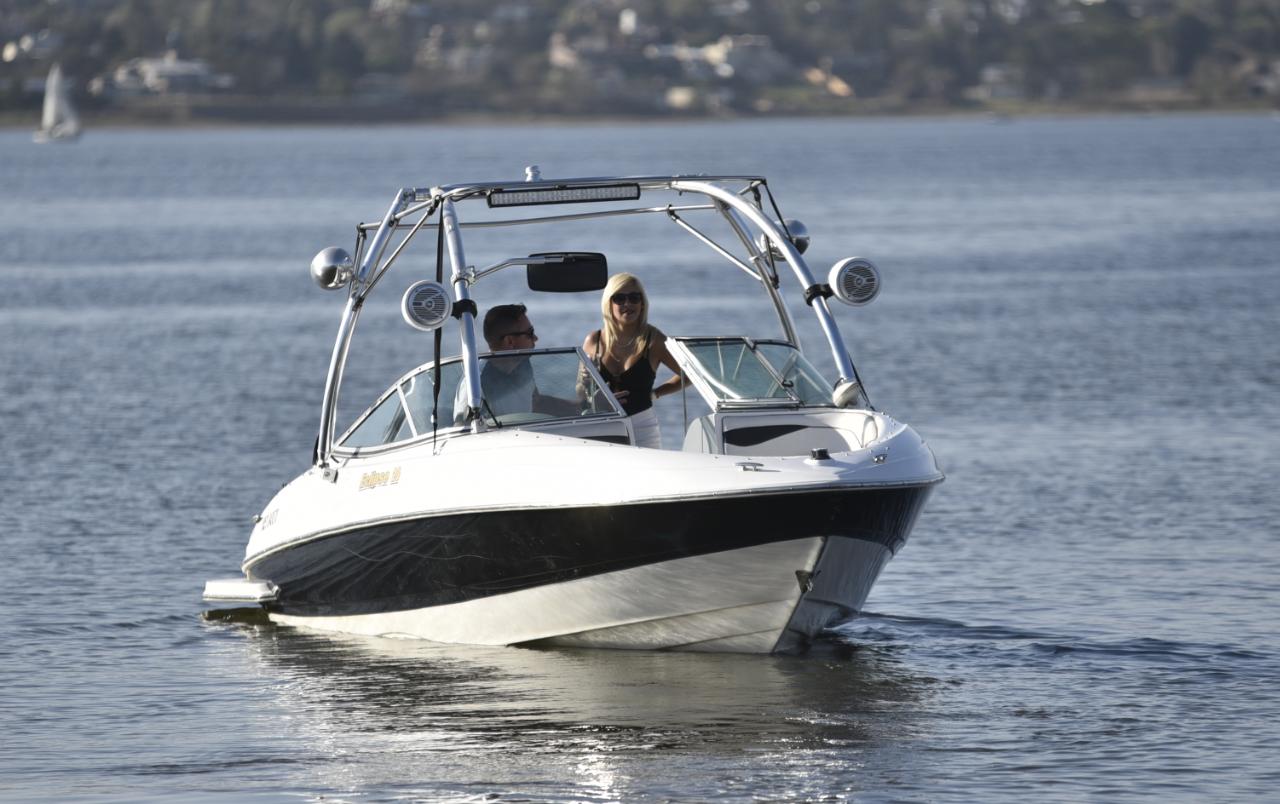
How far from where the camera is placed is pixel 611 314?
12227 mm

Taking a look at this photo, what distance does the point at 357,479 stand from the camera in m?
12.4

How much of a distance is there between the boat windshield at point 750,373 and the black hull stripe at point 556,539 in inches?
41.0

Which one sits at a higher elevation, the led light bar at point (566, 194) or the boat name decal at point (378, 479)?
the led light bar at point (566, 194)

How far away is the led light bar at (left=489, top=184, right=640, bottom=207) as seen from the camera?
11867 millimetres

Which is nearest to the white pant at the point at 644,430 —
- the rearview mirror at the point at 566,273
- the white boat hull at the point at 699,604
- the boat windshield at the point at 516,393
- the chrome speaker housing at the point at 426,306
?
the boat windshield at the point at 516,393

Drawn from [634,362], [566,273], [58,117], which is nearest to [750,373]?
[634,362]

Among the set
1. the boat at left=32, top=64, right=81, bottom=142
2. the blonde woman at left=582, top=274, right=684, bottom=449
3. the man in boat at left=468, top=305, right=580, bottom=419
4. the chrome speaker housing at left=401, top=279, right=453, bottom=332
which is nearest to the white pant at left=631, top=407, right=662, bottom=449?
the blonde woman at left=582, top=274, right=684, bottom=449

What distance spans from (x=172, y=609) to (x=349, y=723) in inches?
137

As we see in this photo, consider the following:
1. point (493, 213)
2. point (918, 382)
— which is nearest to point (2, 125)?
point (493, 213)

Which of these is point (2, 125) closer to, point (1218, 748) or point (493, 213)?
point (493, 213)

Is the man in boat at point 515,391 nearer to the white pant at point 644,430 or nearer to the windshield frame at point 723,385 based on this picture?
the white pant at point 644,430

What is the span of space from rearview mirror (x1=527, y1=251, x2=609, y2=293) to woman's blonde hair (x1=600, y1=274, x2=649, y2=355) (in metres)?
0.12

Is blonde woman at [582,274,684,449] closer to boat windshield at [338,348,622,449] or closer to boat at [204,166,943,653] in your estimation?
boat at [204,166,943,653]

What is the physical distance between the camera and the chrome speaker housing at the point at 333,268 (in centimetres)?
1195
